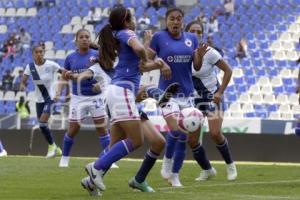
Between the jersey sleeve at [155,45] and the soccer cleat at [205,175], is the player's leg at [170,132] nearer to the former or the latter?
the jersey sleeve at [155,45]

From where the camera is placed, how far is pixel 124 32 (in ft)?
37.2

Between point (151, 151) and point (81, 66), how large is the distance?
5490 millimetres

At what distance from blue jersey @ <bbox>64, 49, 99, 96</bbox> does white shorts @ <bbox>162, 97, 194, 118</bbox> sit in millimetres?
4331

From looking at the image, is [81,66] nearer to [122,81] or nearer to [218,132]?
[218,132]

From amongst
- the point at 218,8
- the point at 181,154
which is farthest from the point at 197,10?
the point at 181,154

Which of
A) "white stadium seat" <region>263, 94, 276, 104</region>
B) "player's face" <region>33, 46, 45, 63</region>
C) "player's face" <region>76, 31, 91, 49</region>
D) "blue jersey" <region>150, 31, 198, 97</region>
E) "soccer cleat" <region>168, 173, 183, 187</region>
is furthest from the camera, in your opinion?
"white stadium seat" <region>263, 94, 276, 104</region>

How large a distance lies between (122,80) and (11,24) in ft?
81.3

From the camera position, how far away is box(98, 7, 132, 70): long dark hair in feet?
37.3

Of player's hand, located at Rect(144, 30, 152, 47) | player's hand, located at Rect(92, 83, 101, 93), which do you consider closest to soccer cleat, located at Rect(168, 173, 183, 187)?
player's hand, located at Rect(144, 30, 152, 47)

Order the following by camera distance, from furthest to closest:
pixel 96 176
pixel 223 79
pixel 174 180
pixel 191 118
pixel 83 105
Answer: pixel 83 105 < pixel 223 79 < pixel 174 180 < pixel 191 118 < pixel 96 176

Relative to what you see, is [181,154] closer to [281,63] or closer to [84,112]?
[84,112]

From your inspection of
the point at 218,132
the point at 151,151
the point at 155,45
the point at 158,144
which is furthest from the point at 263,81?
the point at 158,144

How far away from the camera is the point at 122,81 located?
456 inches

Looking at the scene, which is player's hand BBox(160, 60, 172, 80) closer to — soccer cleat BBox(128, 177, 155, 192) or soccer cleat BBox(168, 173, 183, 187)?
soccer cleat BBox(128, 177, 155, 192)
